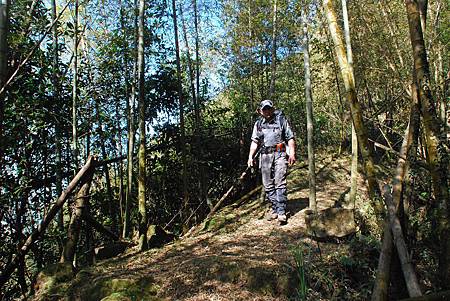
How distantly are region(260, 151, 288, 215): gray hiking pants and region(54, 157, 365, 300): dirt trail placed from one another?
37 cm

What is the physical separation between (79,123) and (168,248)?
2.90m

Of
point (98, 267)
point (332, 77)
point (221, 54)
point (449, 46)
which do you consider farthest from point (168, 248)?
point (449, 46)

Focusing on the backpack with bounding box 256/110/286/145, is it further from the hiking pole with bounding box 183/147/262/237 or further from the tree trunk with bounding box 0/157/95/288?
the tree trunk with bounding box 0/157/95/288

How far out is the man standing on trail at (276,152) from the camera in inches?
217

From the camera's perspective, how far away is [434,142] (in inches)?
133

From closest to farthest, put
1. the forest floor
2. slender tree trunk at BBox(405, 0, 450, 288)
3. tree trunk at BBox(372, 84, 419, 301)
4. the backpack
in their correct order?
tree trunk at BBox(372, 84, 419, 301), slender tree trunk at BBox(405, 0, 450, 288), the forest floor, the backpack

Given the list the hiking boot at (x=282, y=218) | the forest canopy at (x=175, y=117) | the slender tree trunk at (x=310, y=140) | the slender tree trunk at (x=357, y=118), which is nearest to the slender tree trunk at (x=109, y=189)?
the forest canopy at (x=175, y=117)

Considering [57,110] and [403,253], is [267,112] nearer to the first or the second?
[403,253]

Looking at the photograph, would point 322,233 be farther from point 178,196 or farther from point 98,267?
point 178,196

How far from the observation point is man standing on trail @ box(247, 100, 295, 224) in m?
5.51

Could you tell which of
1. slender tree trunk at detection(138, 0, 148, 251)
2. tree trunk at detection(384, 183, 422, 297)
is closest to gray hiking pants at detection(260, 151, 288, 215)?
slender tree trunk at detection(138, 0, 148, 251)

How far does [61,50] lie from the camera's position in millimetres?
6422

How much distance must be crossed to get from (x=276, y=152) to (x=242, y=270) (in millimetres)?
2062

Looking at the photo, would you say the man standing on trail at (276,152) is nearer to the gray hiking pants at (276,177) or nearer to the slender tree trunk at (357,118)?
the gray hiking pants at (276,177)
